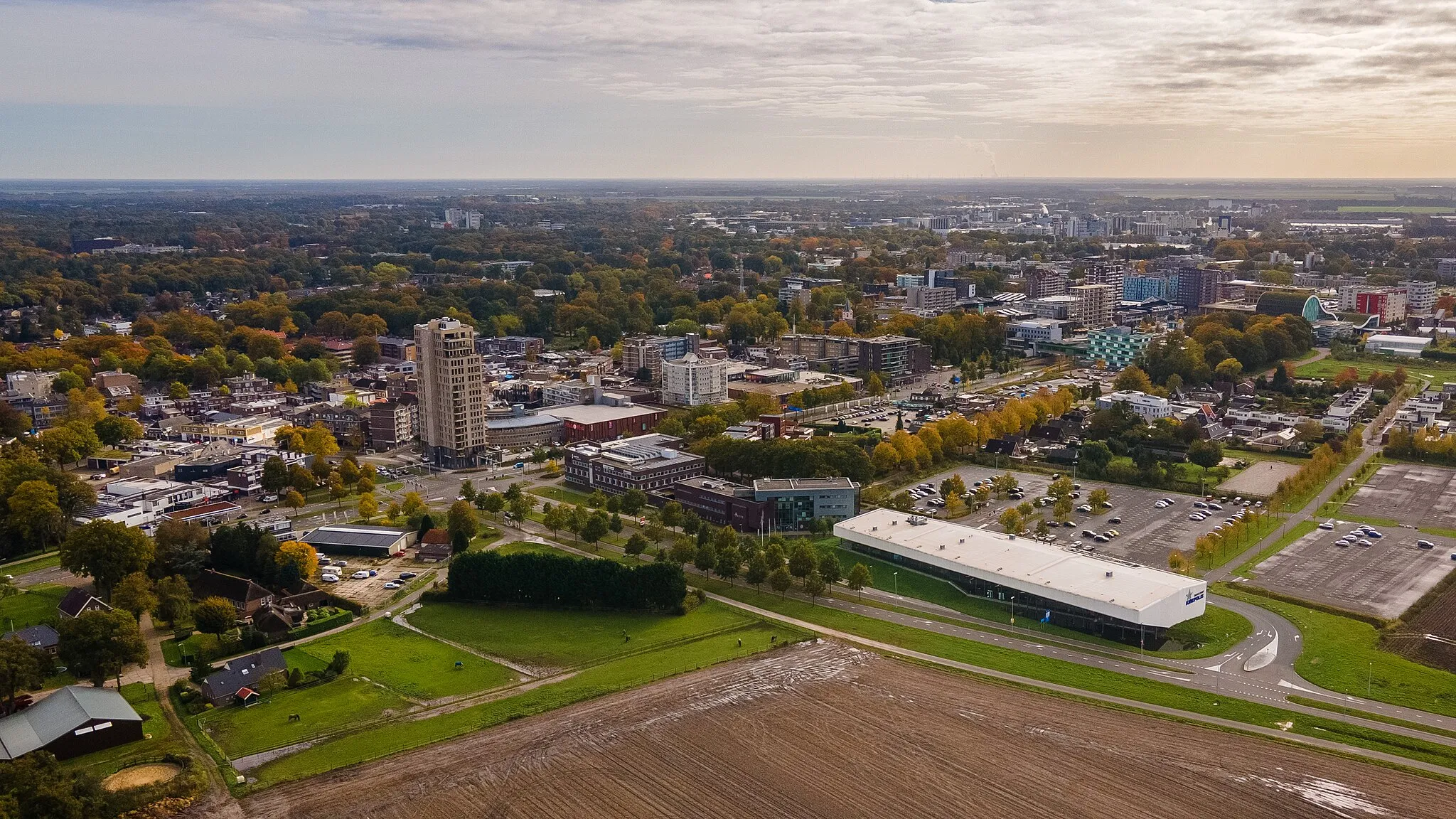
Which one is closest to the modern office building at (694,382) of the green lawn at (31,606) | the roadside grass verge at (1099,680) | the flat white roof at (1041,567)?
the flat white roof at (1041,567)

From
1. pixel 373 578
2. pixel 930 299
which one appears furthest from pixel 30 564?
pixel 930 299

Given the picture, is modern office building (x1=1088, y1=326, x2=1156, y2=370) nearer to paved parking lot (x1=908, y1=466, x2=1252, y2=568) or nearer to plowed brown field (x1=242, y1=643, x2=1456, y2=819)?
paved parking lot (x1=908, y1=466, x2=1252, y2=568)

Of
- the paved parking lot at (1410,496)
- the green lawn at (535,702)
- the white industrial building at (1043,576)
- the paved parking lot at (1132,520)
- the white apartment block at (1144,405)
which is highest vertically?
the white apartment block at (1144,405)

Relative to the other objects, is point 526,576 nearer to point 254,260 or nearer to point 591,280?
point 591,280

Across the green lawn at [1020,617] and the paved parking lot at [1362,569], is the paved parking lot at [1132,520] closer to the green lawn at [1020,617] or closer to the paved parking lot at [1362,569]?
the paved parking lot at [1362,569]

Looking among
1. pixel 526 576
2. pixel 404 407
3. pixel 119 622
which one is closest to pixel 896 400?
pixel 404 407
